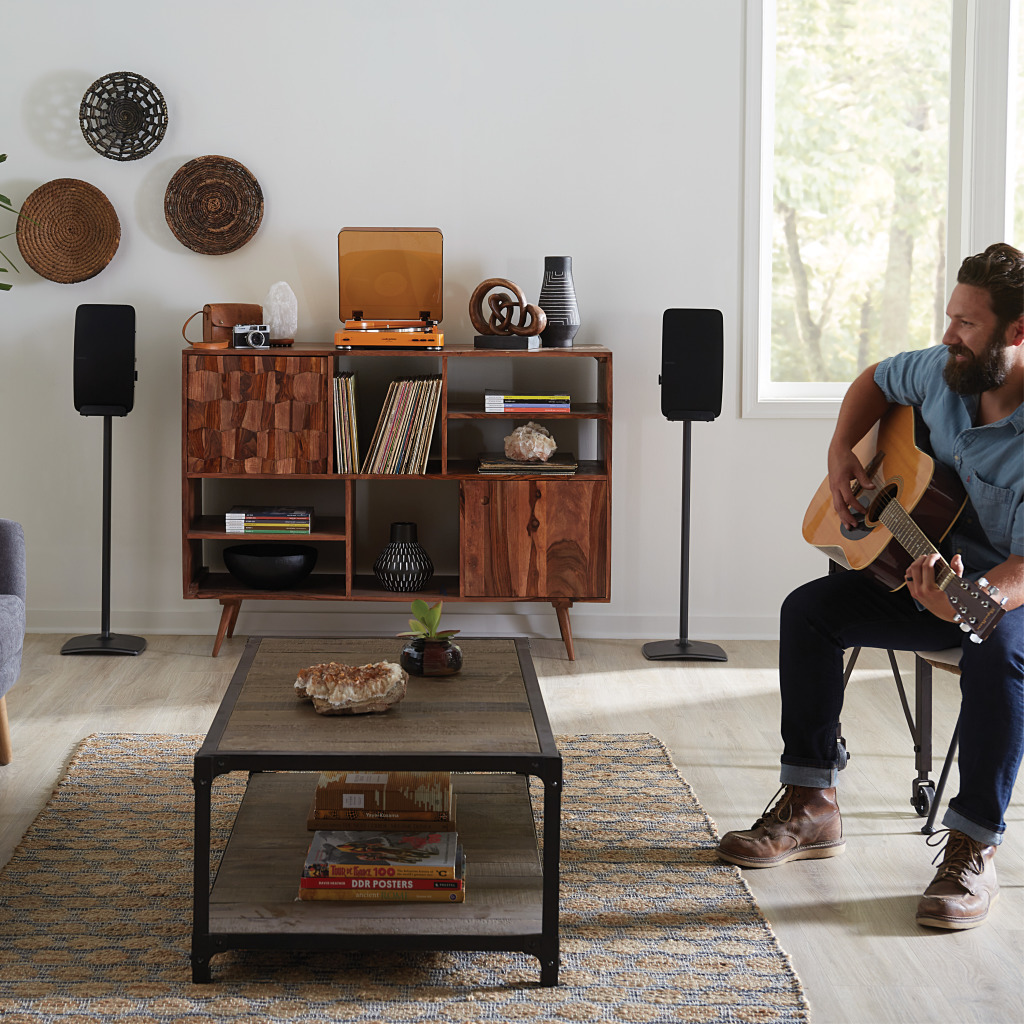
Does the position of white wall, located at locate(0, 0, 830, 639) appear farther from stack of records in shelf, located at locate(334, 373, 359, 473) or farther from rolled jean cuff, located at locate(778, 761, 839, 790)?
rolled jean cuff, located at locate(778, 761, 839, 790)

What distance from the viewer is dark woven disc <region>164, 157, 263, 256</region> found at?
3721 millimetres

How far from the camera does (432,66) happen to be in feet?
12.2

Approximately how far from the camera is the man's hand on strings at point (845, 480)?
91.7 inches

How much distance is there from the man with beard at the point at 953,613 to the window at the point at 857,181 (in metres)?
1.62

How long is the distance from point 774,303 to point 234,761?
292 cm

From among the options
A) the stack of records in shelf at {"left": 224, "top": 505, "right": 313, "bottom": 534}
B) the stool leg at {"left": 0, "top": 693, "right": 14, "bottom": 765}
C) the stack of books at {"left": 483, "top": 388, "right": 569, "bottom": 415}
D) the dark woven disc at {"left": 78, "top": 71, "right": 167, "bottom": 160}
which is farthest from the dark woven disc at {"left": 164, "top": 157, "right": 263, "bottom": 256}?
the stool leg at {"left": 0, "top": 693, "right": 14, "bottom": 765}

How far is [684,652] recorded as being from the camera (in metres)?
3.66

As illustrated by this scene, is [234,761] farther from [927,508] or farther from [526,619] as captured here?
[526,619]

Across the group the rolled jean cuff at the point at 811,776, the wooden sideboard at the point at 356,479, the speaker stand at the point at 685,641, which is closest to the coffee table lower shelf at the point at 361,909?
the rolled jean cuff at the point at 811,776

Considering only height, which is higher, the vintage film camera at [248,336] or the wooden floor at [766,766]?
the vintage film camera at [248,336]

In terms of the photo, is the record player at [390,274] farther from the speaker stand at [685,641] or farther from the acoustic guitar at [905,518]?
the acoustic guitar at [905,518]

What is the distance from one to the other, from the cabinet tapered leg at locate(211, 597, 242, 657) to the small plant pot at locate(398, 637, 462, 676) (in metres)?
1.69

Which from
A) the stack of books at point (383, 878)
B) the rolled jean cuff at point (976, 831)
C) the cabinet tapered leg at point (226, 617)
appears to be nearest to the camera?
the stack of books at point (383, 878)

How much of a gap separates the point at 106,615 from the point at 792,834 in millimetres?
2408
